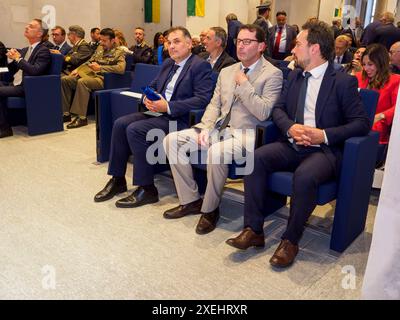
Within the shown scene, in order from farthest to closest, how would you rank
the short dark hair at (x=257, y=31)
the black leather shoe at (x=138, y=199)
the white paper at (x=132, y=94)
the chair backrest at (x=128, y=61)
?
the chair backrest at (x=128, y=61), the white paper at (x=132, y=94), the black leather shoe at (x=138, y=199), the short dark hair at (x=257, y=31)

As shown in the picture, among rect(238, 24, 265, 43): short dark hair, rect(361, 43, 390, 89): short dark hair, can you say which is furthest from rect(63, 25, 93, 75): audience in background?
rect(361, 43, 390, 89): short dark hair

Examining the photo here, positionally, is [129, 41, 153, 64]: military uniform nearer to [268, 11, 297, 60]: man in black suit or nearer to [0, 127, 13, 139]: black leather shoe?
[268, 11, 297, 60]: man in black suit

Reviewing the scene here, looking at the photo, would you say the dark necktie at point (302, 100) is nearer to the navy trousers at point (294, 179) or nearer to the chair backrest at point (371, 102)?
the navy trousers at point (294, 179)

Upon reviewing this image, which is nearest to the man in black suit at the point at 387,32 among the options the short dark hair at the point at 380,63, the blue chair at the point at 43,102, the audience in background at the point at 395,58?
the audience in background at the point at 395,58

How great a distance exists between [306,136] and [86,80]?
3894mm

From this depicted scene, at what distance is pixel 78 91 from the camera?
5.69 m

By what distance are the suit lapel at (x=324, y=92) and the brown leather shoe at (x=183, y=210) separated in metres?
1.06

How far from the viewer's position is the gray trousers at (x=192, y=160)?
2.88 metres

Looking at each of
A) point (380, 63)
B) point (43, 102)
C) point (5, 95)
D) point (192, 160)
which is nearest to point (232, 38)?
point (43, 102)

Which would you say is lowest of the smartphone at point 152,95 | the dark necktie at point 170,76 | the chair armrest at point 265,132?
the chair armrest at point 265,132

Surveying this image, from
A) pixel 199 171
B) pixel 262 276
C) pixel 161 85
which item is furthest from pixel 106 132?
pixel 262 276

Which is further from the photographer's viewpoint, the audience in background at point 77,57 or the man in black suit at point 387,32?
the audience in background at point 77,57

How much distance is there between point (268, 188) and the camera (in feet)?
8.85

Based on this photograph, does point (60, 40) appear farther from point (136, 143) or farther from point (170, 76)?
point (136, 143)
